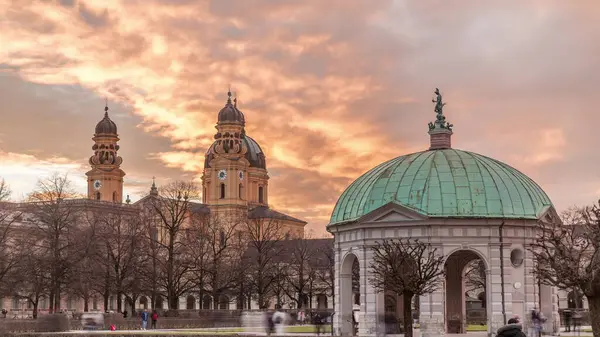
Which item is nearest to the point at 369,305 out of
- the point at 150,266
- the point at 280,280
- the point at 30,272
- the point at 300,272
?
the point at 30,272

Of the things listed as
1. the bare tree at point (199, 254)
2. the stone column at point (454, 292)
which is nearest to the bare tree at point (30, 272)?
the bare tree at point (199, 254)

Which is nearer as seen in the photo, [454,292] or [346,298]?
Answer: [346,298]

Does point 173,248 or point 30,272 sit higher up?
point 173,248

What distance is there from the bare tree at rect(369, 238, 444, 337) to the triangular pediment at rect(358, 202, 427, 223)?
1.23 metres

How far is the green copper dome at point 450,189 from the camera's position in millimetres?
55938

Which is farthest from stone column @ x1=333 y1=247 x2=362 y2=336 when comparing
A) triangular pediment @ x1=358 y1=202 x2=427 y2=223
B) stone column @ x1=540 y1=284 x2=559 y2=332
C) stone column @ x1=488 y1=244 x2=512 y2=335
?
stone column @ x1=540 y1=284 x2=559 y2=332

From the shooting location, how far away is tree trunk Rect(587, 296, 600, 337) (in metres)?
38.7

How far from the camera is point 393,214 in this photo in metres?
55.9

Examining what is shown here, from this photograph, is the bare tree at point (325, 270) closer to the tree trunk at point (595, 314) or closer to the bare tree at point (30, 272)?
the bare tree at point (30, 272)

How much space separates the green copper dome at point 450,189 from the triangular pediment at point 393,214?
0.48 metres

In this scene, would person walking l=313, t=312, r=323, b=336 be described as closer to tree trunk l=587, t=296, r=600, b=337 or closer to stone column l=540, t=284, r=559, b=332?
stone column l=540, t=284, r=559, b=332

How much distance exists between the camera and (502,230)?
183ft

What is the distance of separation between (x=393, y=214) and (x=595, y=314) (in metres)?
18.2

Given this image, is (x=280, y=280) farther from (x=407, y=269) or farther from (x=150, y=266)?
(x=407, y=269)
